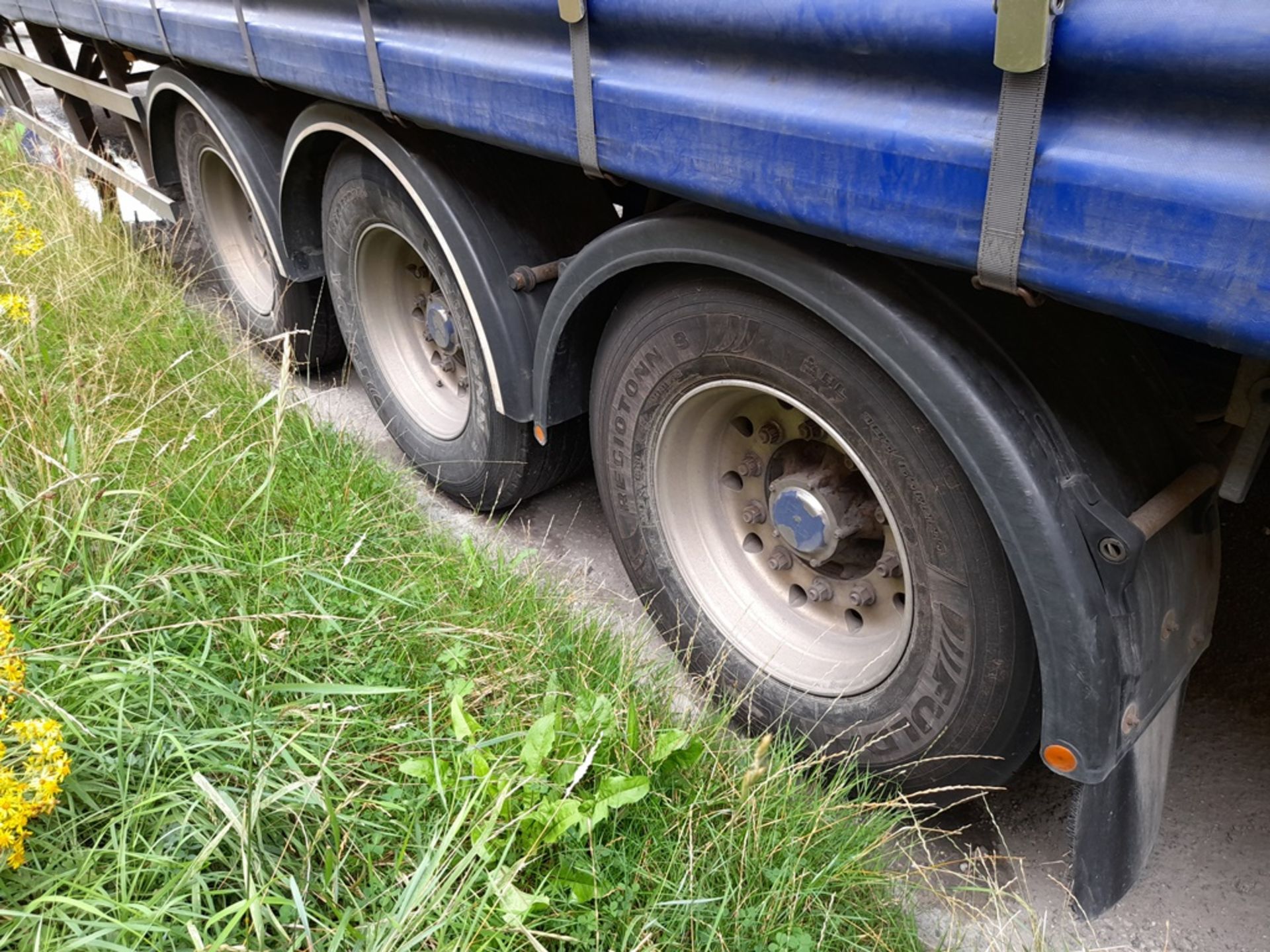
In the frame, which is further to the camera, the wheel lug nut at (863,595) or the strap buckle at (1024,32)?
the wheel lug nut at (863,595)

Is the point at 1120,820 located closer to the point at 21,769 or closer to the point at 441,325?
the point at 21,769

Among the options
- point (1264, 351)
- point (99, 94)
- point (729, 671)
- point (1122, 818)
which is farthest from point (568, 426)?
point (99, 94)

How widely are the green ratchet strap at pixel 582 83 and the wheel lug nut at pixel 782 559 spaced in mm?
945

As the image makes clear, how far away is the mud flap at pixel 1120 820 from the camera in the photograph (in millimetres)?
1613

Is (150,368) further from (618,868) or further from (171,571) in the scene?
(618,868)

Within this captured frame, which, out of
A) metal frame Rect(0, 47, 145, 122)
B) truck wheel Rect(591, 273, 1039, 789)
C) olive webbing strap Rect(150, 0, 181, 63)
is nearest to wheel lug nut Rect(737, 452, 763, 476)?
truck wheel Rect(591, 273, 1039, 789)

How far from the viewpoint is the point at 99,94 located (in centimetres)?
462

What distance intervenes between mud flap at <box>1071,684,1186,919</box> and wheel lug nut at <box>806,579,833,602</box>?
668 millimetres

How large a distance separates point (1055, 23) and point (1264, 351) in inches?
17.5

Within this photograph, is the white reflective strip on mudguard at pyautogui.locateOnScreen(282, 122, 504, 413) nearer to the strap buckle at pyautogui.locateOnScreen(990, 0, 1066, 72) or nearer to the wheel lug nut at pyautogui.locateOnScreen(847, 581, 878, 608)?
the wheel lug nut at pyautogui.locateOnScreen(847, 581, 878, 608)

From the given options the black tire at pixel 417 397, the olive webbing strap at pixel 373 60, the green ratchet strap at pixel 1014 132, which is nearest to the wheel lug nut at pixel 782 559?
the black tire at pixel 417 397

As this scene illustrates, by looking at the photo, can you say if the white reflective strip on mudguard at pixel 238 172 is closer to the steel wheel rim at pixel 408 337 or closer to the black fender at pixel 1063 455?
the steel wheel rim at pixel 408 337

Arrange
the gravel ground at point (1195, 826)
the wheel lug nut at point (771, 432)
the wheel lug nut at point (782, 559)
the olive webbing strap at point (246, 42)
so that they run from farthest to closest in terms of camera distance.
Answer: the olive webbing strap at point (246, 42) → the wheel lug nut at point (782, 559) → the wheel lug nut at point (771, 432) → the gravel ground at point (1195, 826)

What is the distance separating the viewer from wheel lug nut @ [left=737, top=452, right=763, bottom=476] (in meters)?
2.16
